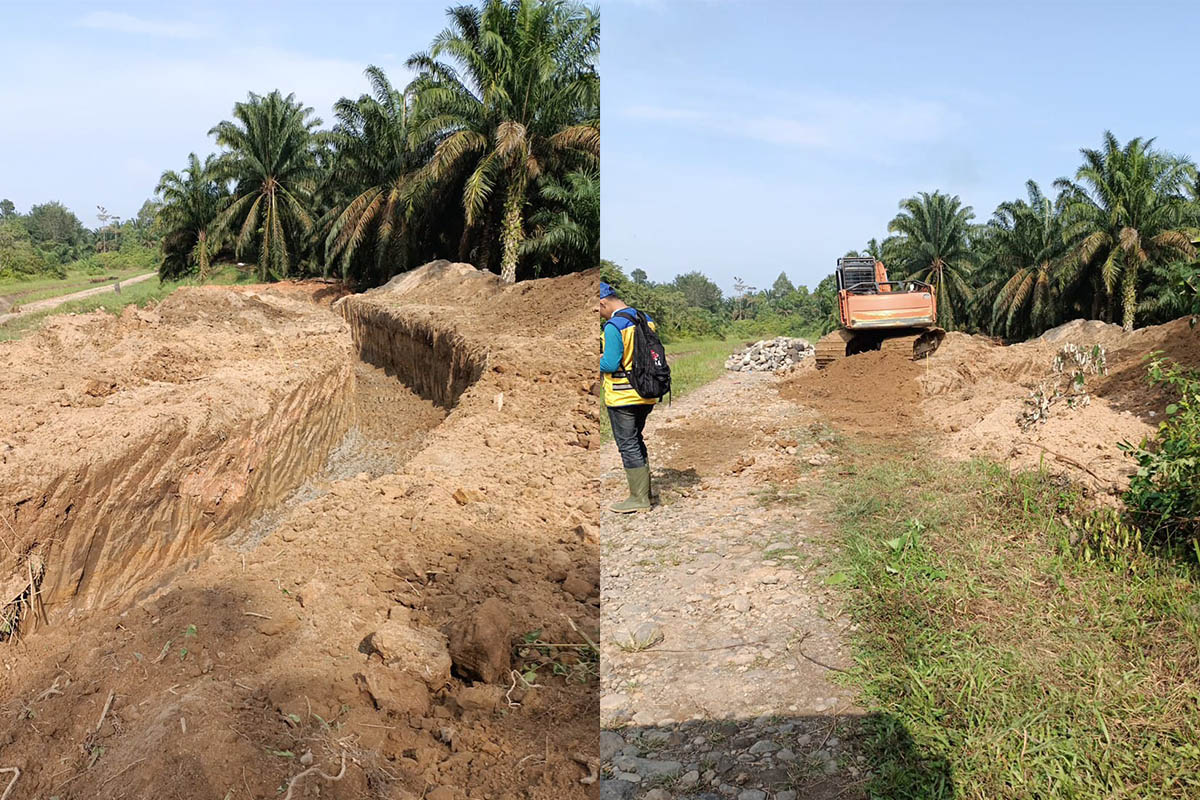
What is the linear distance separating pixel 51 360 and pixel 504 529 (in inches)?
254

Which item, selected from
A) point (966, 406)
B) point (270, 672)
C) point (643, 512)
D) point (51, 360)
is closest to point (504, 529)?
point (643, 512)

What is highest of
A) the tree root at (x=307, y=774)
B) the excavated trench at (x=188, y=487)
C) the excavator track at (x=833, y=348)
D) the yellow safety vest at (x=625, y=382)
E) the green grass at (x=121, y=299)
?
the green grass at (x=121, y=299)

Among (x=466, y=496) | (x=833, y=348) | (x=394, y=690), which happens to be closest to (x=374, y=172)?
(x=833, y=348)

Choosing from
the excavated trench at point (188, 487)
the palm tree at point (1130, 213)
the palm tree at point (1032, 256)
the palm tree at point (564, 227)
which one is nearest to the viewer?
the excavated trench at point (188, 487)

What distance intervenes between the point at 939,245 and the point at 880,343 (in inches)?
817

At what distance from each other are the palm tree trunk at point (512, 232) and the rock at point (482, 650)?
453 inches

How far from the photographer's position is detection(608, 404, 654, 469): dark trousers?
4500 millimetres

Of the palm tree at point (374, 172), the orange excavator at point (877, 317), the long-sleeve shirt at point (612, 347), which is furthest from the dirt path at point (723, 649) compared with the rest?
the palm tree at point (374, 172)

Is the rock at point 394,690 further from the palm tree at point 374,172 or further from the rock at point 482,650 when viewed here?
the palm tree at point 374,172

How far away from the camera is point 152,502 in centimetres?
593

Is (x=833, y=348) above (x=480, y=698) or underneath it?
above

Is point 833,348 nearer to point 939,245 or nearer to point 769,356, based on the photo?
point 769,356

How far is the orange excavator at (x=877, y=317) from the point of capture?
10.8m

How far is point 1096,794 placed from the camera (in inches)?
77.2
